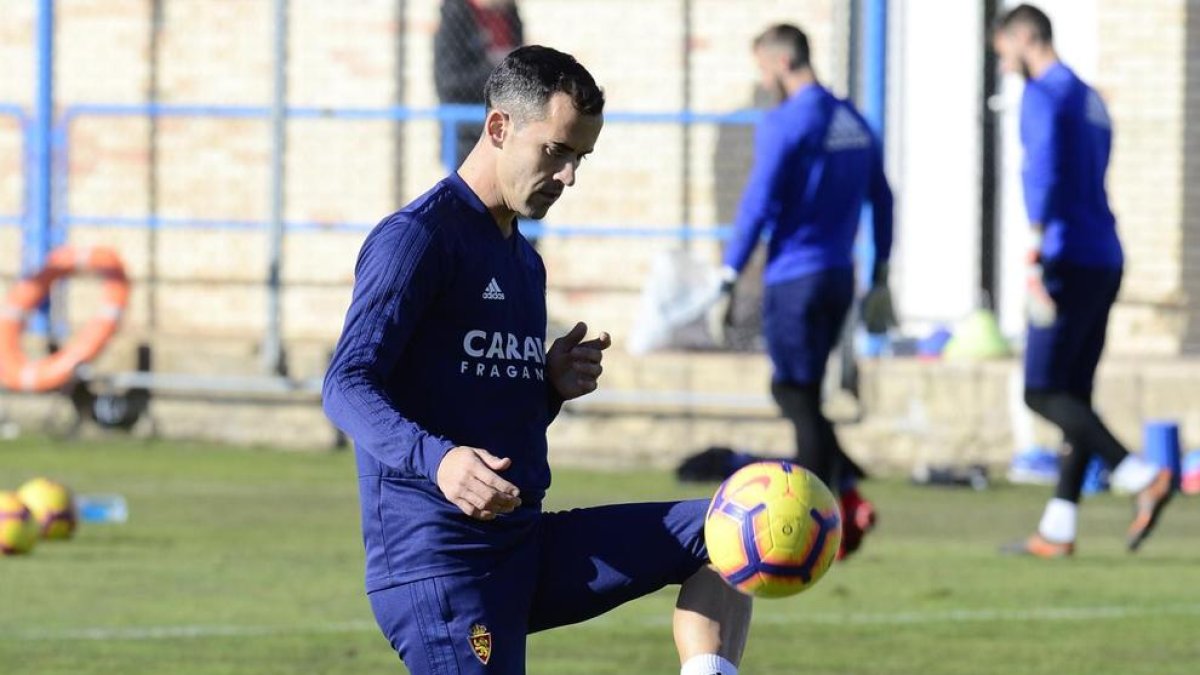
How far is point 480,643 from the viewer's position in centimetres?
548

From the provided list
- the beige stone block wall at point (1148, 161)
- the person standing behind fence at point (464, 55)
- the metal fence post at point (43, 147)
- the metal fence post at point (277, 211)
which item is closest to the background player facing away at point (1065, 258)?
the beige stone block wall at point (1148, 161)

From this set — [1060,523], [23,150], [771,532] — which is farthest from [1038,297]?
[23,150]

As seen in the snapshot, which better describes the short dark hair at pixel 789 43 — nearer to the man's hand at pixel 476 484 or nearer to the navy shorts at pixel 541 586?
the navy shorts at pixel 541 586

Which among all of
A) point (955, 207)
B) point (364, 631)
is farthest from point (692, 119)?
point (364, 631)

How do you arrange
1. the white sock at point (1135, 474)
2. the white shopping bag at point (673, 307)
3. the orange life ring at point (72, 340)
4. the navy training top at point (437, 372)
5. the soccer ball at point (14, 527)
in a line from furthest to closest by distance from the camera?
the orange life ring at point (72, 340) < the white shopping bag at point (673, 307) < the white sock at point (1135, 474) < the soccer ball at point (14, 527) < the navy training top at point (437, 372)

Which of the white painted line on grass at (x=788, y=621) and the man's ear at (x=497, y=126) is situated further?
the white painted line on grass at (x=788, y=621)

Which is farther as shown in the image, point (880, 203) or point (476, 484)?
point (880, 203)

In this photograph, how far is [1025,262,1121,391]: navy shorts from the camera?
468 inches

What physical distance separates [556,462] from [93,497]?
12.3 feet

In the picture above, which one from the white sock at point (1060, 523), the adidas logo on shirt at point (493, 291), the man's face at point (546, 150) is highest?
the man's face at point (546, 150)

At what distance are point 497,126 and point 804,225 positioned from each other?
21.4 ft

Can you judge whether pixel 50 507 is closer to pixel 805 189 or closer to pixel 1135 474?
pixel 805 189

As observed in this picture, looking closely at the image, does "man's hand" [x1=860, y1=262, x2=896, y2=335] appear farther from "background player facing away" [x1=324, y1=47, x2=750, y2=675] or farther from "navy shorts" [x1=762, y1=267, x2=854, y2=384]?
"background player facing away" [x1=324, y1=47, x2=750, y2=675]

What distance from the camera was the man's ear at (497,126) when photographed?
218 inches
